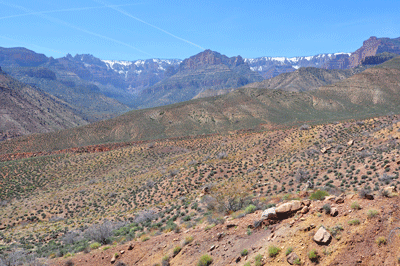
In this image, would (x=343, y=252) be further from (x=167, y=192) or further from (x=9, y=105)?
(x=9, y=105)

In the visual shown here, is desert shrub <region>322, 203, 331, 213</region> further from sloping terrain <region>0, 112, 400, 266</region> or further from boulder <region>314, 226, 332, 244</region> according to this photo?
boulder <region>314, 226, 332, 244</region>

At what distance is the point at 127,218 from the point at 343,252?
63.7 feet

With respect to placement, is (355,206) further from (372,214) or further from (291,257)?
(291,257)

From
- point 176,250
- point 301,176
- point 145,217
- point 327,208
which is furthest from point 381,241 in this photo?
point 145,217

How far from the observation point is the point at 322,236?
8414mm

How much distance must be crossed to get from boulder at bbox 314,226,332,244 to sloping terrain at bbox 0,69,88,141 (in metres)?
140

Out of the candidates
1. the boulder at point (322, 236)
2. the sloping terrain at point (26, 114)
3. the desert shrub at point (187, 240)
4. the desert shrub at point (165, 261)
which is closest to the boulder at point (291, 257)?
the boulder at point (322, 236)

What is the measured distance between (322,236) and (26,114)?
554ft

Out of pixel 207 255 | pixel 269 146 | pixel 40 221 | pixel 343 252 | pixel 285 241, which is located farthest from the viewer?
pixel 269 146

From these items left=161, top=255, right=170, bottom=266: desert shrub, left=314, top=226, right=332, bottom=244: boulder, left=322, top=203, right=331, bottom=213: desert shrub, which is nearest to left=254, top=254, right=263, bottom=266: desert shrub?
left=314, top=226, right=332, bottom=244: boulder

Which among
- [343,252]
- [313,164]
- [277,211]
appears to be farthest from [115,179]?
[343,252]

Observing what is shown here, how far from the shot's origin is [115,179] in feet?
130

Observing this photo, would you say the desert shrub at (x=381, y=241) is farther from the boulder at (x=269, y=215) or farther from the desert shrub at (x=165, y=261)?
the desert shrub at (x=165, y=261)

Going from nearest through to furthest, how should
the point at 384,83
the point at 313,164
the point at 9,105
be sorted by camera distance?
the point at 313,164 < the point at 384,83 < the point at 9,105
